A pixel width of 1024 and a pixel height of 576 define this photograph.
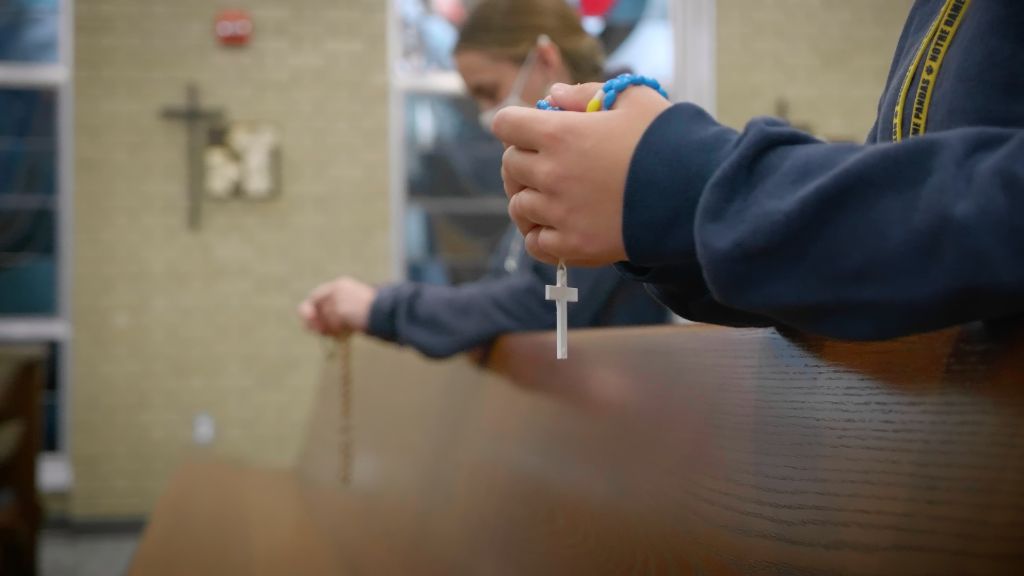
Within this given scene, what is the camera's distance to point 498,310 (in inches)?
72.2

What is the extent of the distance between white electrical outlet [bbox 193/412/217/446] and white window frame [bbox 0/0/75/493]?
658mm

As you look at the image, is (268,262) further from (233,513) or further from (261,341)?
(233,513)

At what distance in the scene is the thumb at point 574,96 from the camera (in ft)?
2.40

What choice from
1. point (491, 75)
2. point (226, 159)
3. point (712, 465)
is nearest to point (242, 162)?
point (226, 159)

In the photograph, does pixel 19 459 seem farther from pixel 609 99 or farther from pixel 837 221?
pixel 837 221

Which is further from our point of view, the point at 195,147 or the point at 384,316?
the point at 195,147

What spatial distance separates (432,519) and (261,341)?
4004mm

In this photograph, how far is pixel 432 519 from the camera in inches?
73.2

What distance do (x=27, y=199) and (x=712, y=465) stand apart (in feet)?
18.1

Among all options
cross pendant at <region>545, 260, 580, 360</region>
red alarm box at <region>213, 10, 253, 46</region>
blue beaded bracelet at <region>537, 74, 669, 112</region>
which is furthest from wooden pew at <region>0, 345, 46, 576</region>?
blue beaded bracelet at <region>537, 74, 669, 112</region>

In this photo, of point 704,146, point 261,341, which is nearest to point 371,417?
point 704,146

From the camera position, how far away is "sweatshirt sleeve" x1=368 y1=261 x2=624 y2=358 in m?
1.80

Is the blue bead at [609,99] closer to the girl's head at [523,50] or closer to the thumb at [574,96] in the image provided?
the thumb at [574,96]

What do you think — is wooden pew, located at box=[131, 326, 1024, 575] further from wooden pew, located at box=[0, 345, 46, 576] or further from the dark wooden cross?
the dark wooden cross
